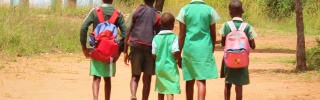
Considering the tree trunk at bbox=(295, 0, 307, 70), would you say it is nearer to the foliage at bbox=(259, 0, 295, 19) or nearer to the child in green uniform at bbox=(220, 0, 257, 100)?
the child in green uniform at bbox=(220, 0, 257, 100)

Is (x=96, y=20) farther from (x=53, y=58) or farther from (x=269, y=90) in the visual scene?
(x=53, y=58)

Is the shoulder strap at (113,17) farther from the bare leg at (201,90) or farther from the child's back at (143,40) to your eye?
the bare leg at (201,90)

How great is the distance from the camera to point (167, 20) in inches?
333

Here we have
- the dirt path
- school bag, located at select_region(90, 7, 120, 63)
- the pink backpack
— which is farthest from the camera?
the dirt path

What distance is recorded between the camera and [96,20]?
29.5 ft

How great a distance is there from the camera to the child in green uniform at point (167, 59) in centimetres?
843

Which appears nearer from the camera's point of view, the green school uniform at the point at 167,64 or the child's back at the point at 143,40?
the green school uniform at the point at 167,64

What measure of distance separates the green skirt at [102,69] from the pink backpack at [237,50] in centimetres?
131

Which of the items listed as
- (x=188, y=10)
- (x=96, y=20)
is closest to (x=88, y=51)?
(x=96, y=20)

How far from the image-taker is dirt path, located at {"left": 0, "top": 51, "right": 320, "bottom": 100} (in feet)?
35.7

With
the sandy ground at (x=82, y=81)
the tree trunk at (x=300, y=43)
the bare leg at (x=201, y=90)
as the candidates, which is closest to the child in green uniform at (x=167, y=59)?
the bare leg at (x=201, y=90)

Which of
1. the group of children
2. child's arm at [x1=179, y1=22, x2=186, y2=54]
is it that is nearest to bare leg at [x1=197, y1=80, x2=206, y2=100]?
the group of children

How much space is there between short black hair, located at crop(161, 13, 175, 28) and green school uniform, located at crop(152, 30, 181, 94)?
0.07m

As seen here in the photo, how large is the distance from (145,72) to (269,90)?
10.5 feet
